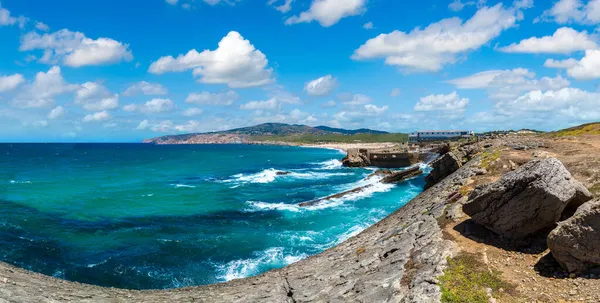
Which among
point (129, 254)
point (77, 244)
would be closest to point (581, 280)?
point (129, 254)

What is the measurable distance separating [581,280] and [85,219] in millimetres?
46595

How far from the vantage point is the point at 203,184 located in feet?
228

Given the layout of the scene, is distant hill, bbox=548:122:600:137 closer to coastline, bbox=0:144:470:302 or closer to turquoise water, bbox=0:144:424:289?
turquoise water, bbox=0:144:424:289

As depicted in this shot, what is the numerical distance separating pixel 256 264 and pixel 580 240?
20816 millimetres

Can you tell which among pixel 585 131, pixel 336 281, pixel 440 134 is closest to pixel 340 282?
pixel 336 281

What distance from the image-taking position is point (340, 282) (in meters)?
16.0

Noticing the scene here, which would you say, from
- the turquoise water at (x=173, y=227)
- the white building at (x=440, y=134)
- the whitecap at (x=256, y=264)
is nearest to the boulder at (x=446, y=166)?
the turquoise water at (x=173, y=227)

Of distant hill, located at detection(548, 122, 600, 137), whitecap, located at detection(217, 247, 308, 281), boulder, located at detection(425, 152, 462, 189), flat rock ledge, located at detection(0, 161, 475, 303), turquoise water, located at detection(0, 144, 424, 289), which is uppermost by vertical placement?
distant hill, located at detection(548, 122, 600, 137)

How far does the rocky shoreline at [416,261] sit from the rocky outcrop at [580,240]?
3cm

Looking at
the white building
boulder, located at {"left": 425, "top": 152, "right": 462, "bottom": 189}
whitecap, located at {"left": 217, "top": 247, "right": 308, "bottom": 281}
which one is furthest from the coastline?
the white building

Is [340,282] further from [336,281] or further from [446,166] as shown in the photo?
[446,166]

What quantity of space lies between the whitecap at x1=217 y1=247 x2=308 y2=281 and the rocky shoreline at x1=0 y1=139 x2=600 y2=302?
3.92 meters

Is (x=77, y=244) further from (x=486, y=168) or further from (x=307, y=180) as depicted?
(x=307, y=180)

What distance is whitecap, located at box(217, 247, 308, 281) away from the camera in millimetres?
24650
